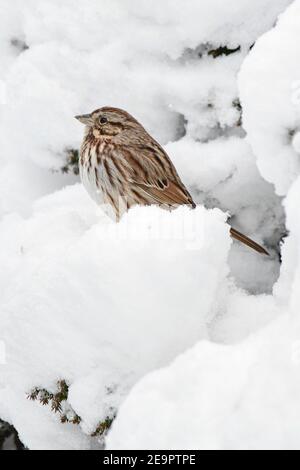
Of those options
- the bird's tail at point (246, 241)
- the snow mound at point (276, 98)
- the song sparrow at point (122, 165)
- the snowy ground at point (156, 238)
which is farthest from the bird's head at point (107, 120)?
the snow mound at point (276, 98)

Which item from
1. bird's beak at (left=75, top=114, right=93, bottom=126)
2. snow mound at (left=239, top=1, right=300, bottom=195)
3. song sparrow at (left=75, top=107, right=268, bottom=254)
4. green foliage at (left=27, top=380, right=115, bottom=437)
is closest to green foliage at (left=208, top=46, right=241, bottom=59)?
song sparrow at (left=75, top=107, right=268, bottom=254)

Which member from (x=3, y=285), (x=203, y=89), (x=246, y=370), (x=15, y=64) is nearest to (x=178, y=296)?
(x=246, y=370)

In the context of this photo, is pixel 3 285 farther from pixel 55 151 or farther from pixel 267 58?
pixel 267 58

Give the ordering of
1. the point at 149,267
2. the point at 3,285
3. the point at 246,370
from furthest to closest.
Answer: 1. the point at 3,285
2. the point at 149,267
3. the point at 246,370

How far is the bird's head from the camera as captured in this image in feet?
13.4

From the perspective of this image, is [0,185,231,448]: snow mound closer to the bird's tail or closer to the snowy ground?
the snowy ground

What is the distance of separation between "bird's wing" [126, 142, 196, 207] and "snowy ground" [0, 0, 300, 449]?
0.32 feet

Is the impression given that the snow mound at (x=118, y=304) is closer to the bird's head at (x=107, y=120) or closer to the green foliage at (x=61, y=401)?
the green foliage at (x=61, y=401)

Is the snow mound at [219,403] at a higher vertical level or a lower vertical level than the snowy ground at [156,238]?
lower

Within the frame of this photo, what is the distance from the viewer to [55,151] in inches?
169

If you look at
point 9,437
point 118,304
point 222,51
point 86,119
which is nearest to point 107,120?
point 86,119

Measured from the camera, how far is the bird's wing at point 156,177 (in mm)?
3893
